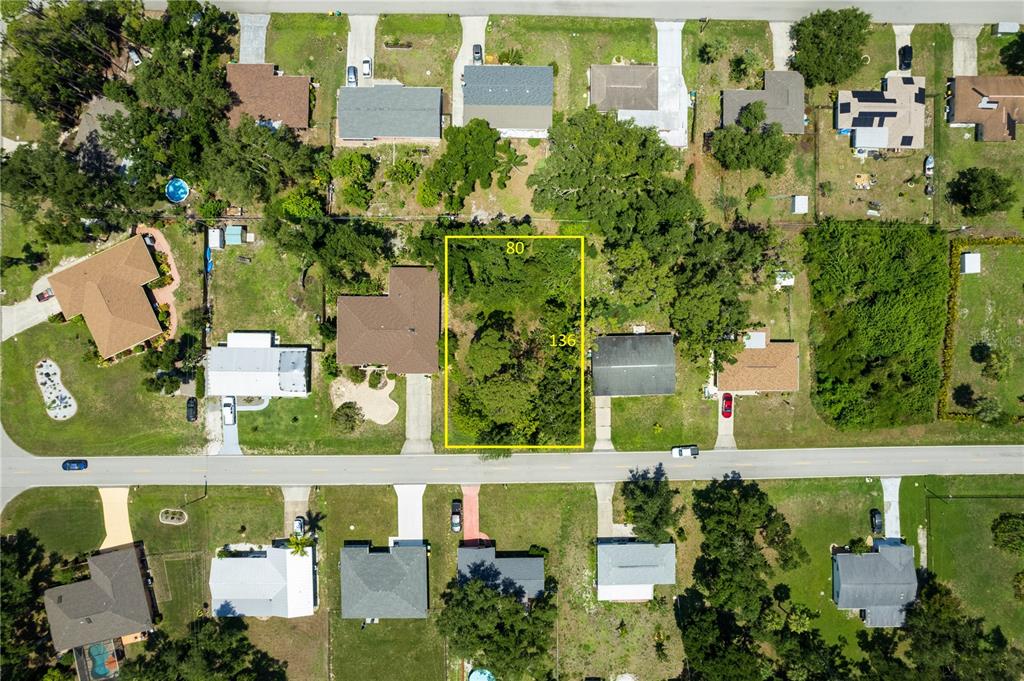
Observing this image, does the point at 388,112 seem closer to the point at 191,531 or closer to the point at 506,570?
the point at 191,531

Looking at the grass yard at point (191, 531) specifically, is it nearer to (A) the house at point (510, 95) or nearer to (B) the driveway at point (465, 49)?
(B) the driveway at point (465, 49)

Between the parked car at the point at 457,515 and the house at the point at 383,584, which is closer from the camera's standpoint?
the house at the point at 383,584

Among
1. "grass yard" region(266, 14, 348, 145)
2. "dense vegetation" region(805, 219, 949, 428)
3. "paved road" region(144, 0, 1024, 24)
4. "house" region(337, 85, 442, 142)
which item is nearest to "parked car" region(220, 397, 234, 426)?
"grass yard" region(266, 14, 348, 145)

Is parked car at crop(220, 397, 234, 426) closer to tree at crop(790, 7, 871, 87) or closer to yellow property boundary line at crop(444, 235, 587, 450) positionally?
yellow property boundary line at crop(444, 235, 587, 450)

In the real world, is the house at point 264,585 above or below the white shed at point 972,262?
below

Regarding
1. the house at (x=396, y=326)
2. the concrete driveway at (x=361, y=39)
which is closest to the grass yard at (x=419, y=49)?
the concrete driveway at (x=361, y=39)

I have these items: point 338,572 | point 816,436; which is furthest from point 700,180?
point 338,572
